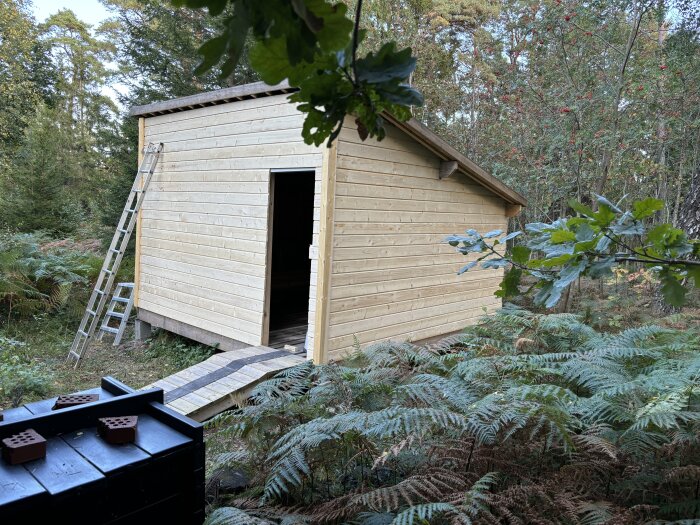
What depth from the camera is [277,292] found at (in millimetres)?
9133

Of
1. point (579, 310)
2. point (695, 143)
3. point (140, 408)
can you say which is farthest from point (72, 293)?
point (695, 143)

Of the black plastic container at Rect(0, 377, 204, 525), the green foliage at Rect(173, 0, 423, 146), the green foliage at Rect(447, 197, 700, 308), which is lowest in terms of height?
the black plastic container at Rect(0, 377, 204, 525)

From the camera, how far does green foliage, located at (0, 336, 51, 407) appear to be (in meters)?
4.91

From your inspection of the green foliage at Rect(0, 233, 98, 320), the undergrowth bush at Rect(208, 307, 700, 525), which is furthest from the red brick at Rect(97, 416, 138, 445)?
the green foliage at Rect(0, 233, 98, 320)

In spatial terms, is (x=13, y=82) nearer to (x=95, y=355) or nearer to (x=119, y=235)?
(x=119, y=235)

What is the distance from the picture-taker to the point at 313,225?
5605mm

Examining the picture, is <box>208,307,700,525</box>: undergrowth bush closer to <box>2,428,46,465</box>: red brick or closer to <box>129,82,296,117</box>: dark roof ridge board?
<box>2,428,46,465</box>: red brick

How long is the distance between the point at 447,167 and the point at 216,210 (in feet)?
9.68

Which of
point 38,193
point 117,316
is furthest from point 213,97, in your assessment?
point 38,193

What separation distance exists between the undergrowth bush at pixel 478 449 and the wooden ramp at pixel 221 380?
1.89 metres

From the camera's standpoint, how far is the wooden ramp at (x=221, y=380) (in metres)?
4.32

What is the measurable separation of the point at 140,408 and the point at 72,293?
7691 mm

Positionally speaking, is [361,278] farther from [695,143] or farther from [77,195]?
[77,195]

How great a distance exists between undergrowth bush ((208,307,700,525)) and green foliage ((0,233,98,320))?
22.4ft
